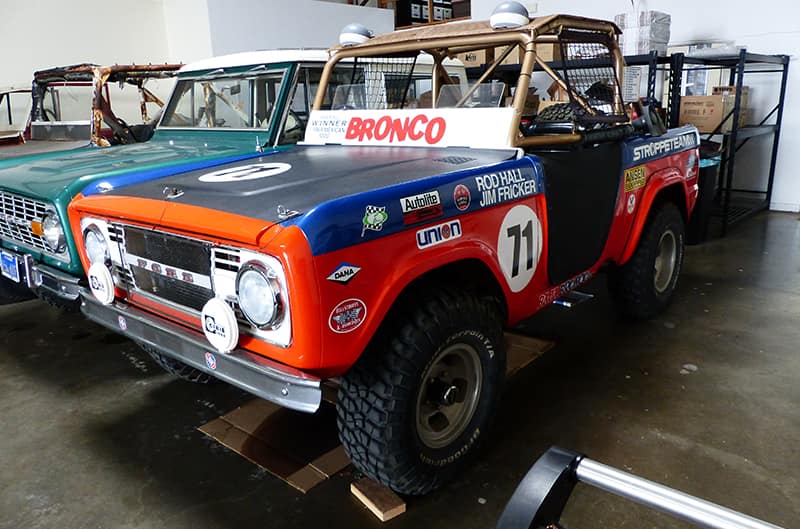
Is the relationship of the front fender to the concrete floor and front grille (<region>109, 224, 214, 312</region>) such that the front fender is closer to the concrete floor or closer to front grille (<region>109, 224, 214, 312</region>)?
the concrete floor

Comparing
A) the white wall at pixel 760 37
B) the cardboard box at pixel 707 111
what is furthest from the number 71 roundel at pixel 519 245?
the white wall at pixel 760 37

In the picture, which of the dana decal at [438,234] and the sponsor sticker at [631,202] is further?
the sponsor sticker at [631,202]

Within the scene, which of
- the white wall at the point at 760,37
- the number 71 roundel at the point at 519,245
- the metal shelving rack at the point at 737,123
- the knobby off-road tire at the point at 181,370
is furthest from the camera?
the white wall at the point at 760,37

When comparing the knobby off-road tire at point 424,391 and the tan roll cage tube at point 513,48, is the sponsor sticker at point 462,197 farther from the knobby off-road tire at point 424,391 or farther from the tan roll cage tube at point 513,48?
the tan roll cage tube at point 513,48

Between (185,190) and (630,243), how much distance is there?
2.30 meters

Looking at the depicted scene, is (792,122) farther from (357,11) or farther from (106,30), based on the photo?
(106,30)

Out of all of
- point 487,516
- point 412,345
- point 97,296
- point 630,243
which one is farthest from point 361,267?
point 630,243

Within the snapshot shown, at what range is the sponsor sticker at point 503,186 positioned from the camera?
210 centimetres

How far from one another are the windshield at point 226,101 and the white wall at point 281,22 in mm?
4442

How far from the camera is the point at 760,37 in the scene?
6531 millimetres

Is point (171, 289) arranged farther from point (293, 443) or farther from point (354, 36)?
point (354, 36)

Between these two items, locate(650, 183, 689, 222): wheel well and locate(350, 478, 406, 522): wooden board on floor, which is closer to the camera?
locate(350, 478, 406, 522): wooden board on floor

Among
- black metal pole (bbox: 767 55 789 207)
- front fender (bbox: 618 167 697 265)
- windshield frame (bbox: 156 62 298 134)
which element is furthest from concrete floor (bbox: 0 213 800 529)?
black metal pole (bbox: 767 55 789 207)

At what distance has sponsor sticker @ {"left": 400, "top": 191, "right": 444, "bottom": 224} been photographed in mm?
1848
